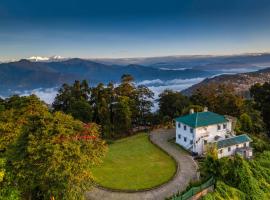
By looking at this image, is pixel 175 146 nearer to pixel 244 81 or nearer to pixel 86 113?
pixel 86 113

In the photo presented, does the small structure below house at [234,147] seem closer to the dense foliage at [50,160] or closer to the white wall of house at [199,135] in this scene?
the white wall of house at [199,135]

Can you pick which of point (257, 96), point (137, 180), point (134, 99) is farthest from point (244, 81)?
point (137, 180)

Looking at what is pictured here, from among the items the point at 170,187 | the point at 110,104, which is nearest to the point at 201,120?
the point at 170,187

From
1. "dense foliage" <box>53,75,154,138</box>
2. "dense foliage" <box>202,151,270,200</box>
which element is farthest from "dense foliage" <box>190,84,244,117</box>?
"dense foliage" <box>202,151,270,200</box>

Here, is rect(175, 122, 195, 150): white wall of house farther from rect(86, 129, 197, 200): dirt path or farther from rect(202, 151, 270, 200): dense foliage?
rect(202, 151, 270, 200): dense foliage

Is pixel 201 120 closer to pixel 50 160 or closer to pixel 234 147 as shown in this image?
pixel 234 147

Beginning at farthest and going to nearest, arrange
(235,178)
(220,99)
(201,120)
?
(220,99), (201,120), (235,178)
